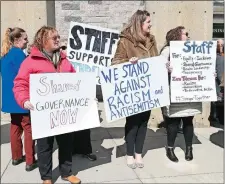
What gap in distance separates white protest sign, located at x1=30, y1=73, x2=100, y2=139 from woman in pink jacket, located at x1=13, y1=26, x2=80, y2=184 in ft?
0.31

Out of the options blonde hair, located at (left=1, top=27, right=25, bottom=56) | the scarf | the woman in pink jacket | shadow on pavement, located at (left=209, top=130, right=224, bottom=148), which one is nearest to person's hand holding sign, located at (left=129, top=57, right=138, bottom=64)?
the woman in pink jacket

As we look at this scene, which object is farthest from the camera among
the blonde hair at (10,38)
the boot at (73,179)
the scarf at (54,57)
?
the blonde hair at (10,38)

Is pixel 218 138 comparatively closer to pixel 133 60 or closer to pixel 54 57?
pixel 133 60

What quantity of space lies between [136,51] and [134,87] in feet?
1.37

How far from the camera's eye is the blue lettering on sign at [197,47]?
438cm

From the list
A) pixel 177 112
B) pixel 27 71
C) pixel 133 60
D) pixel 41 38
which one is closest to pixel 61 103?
pixel 27 71

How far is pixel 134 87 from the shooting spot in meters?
4.14

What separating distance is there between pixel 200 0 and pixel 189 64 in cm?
211

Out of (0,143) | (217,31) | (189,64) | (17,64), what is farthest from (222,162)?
(217,31)

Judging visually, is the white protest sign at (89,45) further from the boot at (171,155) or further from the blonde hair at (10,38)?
the boot at (171,155)

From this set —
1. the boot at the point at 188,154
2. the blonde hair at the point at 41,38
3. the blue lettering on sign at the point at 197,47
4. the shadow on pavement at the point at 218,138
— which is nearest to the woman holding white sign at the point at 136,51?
the blue lettering on sign at the point at 197,47

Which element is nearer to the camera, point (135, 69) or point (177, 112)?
point (135, 69)

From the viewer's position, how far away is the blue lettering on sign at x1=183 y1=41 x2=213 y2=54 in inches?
172

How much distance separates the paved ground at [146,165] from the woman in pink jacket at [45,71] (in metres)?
0.27
